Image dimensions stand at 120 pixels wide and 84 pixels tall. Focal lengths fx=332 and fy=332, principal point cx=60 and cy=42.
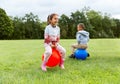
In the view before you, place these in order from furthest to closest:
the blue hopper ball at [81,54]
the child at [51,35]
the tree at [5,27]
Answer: the tree at [5,27] → the blue hopper ball at [81,54] → the child at [51,35]

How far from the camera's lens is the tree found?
68875 millimetres

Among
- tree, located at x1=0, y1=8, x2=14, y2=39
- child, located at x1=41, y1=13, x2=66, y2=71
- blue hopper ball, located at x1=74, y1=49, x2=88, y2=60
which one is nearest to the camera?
child, located at x1=41, y1=13, x2=66, y2=71

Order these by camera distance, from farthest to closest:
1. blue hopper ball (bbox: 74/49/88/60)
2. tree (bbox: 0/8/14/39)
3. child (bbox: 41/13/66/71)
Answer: tree (bbox: 0/8/14/39) < blue hopper ball (bbox: 74/49/88/60) < child (bbox: 41/13/66/71)

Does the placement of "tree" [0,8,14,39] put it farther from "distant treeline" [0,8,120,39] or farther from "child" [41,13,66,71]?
"child" [41,13,66,71]

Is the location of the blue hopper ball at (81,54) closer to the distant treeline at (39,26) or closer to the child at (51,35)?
the child at (51,35)

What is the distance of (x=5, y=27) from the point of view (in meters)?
70.1

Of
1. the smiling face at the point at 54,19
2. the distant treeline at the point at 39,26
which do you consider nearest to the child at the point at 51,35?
the smiling face at the point at 54,19

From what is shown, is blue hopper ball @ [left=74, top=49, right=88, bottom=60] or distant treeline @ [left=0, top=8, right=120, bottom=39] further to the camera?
distant treeline @ [left=0, top=8, right=120, bottom=39]

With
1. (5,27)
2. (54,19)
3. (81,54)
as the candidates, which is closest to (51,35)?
(54,19)

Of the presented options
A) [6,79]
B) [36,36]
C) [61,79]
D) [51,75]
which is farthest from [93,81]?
[36,36]

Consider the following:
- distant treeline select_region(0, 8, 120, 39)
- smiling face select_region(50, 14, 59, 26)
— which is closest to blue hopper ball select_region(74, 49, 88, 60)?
smiling face select_region(50, 14, 59, 26)

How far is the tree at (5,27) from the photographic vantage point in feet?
226

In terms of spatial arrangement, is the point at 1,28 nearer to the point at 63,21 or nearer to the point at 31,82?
the point at 63,21

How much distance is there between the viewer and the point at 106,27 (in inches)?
3206
